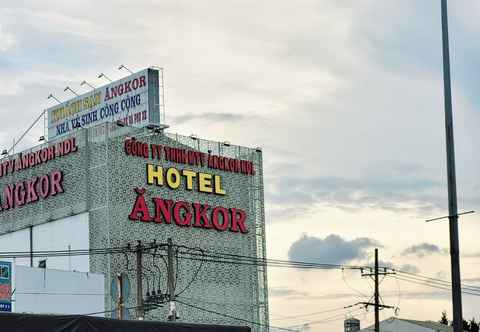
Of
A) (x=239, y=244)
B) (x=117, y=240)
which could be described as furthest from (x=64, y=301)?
(x=239, y=244)

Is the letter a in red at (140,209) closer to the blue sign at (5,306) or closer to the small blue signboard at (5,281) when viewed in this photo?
the small blue signboard at (5,281)

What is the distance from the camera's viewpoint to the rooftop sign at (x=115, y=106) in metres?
77.3

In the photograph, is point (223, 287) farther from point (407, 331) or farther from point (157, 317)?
point (407, 331)

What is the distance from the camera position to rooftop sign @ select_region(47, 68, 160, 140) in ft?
254

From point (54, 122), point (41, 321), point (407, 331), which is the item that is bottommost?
point (407, 331)

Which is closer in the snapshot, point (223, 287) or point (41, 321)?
point (41, 321)

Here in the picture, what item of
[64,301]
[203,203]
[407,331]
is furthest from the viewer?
[407,331]

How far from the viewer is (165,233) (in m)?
77.0

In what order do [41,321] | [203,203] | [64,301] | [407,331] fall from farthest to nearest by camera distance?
[407,331]
[203,203]
[64,301]
[41,321]

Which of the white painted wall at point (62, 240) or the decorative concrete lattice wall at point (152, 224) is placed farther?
the white painted wall at point (62, 240)

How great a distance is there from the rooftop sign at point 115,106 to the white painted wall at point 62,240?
800 centimetres

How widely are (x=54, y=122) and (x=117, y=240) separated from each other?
15098 mm

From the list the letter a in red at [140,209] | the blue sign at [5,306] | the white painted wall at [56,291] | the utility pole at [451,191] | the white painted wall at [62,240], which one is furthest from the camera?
the letter a in red at [140,209]

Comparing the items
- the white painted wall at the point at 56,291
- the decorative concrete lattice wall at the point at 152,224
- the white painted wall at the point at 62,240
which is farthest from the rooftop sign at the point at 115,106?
the white painted wall at the point at 56,291
